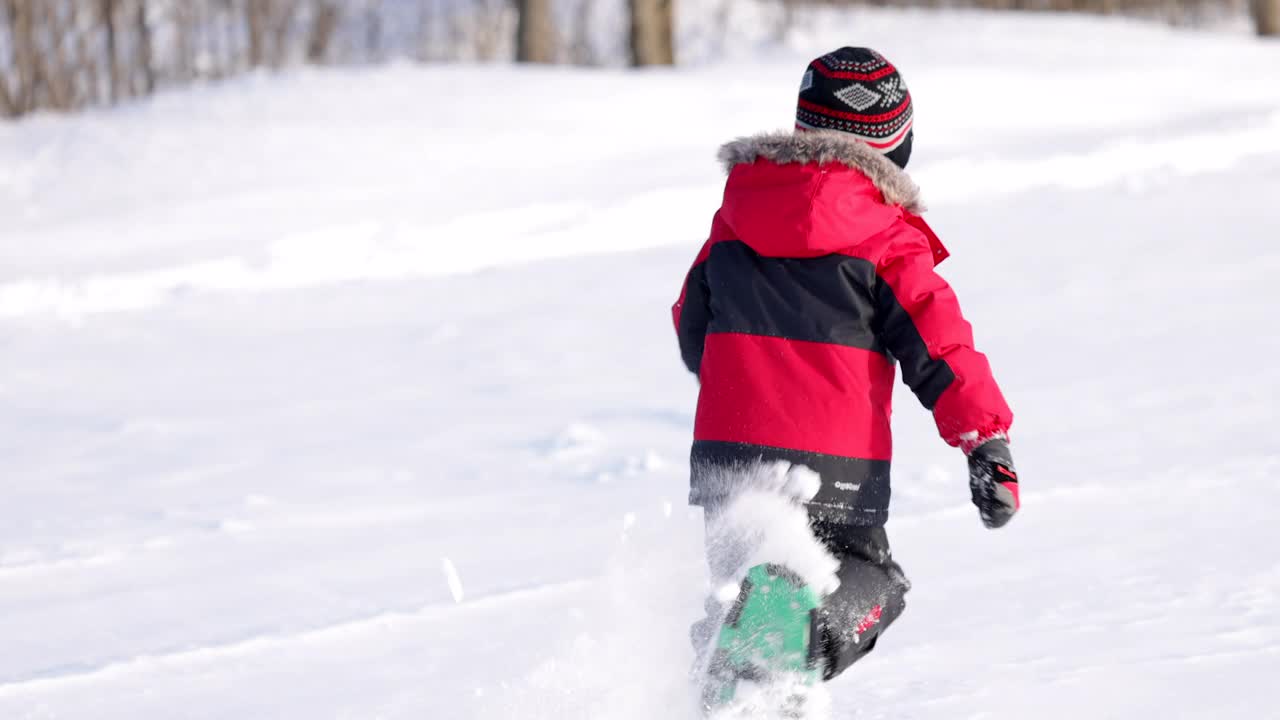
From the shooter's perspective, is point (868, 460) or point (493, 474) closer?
point (868, 460)

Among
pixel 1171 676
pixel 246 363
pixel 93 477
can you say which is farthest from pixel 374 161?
pixel 1171 676

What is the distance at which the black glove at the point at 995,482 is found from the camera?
238 cm

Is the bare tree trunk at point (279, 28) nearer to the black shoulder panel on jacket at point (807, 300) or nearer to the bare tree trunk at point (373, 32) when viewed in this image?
the bare tree trunk at point (373, 32)

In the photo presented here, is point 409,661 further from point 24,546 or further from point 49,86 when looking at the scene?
point 49,86

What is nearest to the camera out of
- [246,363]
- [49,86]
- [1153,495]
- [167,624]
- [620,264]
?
[167,624]

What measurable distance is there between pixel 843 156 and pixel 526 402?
11.4 feet

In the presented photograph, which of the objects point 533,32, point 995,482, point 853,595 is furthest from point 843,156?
point 533,32

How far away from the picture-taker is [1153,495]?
14.1 feet

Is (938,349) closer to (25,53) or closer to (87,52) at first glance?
(25,53)

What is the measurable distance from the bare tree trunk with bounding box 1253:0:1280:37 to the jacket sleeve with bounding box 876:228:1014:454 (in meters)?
15.9

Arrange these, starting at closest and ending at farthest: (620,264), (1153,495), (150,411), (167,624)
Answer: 1. (167,624)
2. (1153,495)
3. (150,411)
4. (620,264)

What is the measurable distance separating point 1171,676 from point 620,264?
5.47 m

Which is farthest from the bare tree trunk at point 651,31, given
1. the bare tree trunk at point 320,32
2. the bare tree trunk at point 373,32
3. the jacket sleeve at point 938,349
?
the jacket sleeve at point 938,349

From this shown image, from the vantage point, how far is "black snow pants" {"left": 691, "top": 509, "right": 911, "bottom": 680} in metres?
2.47
